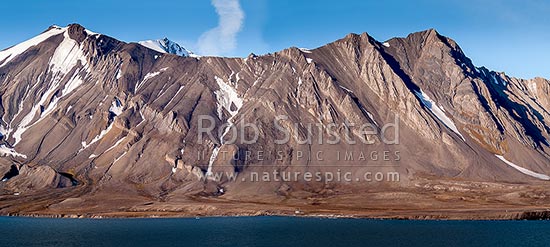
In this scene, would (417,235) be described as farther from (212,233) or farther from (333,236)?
(212,233)

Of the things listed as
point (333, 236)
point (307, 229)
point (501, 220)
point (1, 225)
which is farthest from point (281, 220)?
point (1, 225)

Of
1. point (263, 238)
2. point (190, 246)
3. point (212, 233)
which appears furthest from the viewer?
point (212, 233)

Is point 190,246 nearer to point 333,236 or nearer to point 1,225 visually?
point 333,236

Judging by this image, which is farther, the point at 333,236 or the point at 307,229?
the point at 307,229

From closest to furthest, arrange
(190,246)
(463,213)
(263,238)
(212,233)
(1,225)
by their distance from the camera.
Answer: (190,246)
(263,238)
(212,233)
(1,225)
(463,213)

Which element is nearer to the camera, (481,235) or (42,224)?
(481,235)

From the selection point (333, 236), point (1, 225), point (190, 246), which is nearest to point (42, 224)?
point (1, 225)
